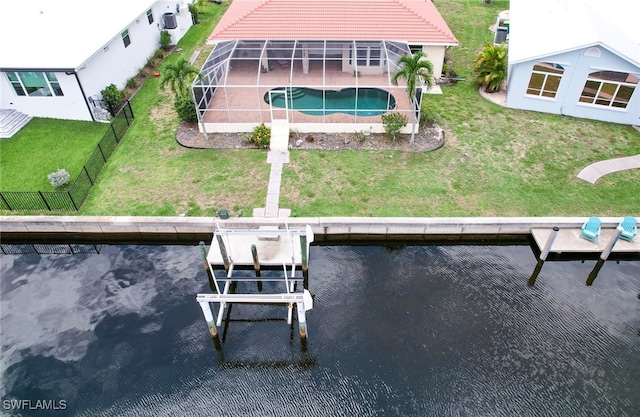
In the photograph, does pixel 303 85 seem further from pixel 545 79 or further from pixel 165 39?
pixel 165 39

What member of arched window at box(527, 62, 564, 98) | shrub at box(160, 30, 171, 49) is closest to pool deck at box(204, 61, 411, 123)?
arched window at box(527, 62, 564, 98)

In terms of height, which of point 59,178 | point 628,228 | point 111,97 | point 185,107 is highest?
point 185,107

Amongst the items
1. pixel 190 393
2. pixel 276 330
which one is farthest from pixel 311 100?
pixel 190 393

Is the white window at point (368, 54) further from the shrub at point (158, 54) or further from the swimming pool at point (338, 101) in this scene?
the shrub at point (158, 54)

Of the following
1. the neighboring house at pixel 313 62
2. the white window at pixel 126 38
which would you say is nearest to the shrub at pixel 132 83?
the white window at pixel 126 38

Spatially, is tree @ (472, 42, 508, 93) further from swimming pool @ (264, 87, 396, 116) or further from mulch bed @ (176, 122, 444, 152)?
swimming pool @ (264, 87, 396, 116)

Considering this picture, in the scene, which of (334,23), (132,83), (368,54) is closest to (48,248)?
(132,83)

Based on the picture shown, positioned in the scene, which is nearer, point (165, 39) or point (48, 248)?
point (48, 248)
